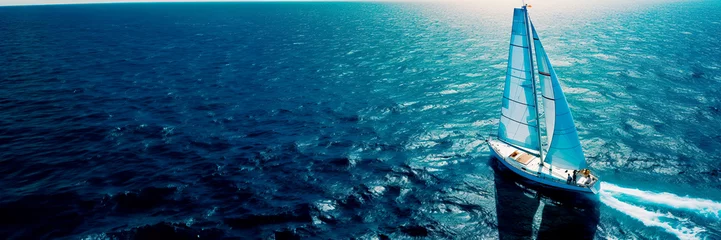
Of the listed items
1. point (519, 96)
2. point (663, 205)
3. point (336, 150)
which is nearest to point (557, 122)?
point (519, 96)

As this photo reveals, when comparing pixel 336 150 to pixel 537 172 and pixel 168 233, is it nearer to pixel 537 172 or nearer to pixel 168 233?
pixel 168 233

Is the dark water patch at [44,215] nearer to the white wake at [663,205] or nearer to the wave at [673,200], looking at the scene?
the white wake at [663,205]

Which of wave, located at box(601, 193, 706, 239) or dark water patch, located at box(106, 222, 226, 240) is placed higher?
wave, located at box(601, 193, 706, 239)

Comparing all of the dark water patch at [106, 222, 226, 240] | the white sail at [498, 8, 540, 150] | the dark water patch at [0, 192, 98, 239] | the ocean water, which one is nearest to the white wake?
the ocean water

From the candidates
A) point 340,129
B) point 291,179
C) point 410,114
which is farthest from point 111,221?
point 410,114

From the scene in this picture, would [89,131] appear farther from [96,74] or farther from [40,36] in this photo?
[40,36]

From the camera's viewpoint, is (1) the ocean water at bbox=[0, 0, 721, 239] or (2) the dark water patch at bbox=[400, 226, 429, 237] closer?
(2) the dark water patch at bbox=[400, 226, 429, 237]

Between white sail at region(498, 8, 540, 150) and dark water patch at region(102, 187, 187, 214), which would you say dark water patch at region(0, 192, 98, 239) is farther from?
white sail at region(498, 8, 540, 150)
